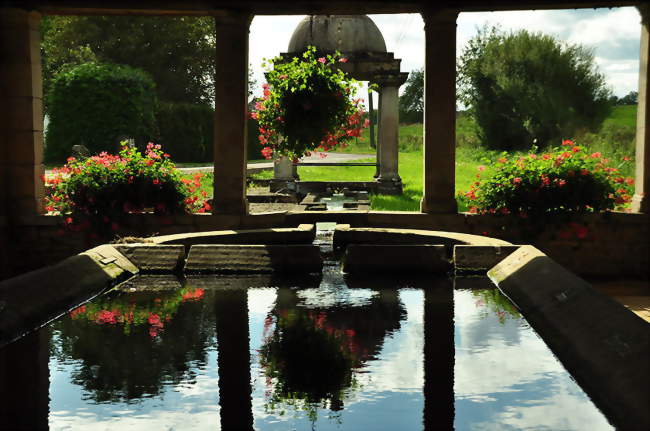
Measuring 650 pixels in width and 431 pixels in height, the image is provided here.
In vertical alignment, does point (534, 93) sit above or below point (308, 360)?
above

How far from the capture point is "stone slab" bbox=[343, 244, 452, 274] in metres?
6.76

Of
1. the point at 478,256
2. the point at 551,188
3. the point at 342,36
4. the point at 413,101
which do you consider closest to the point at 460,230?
the point at 551,188

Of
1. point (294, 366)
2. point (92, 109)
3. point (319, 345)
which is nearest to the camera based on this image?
point (294, 366)

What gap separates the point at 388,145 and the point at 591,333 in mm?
12903

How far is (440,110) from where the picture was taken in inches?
351

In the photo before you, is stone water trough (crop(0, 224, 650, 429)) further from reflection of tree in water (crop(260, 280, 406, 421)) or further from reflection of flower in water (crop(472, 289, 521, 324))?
reflection of tree in water (crop(260, 280, 406, 421))

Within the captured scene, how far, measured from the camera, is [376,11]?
8789mm

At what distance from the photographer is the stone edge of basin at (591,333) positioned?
10.9 ft

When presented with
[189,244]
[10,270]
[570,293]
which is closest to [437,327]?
[570,293]

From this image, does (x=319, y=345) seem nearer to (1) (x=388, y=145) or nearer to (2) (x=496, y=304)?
(2) (x=496, y=304)

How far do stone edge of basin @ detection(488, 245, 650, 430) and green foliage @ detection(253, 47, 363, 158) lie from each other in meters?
3.44

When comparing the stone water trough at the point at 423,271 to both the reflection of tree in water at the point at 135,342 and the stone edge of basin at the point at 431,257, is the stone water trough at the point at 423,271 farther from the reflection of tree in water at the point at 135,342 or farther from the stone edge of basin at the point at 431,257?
the reflection of tree in water at the point at 135,342

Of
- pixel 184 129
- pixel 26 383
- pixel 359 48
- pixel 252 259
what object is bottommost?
pixel 26 383

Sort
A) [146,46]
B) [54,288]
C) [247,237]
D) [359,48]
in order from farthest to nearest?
[146,46]
[359,48]
[247,237]
[54,288]
